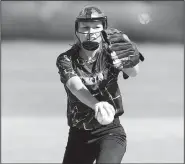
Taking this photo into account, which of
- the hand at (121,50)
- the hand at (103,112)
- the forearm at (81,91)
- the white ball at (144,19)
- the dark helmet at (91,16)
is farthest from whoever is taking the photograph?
the white ball at (144,19)

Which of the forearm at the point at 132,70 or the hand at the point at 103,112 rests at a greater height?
the forearm at the point at 132,70

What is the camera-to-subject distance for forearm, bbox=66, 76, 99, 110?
4836 mm

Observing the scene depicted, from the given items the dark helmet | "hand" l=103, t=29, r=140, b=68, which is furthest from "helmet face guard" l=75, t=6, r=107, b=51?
"hand" l=103, t=29, r=140, b=68

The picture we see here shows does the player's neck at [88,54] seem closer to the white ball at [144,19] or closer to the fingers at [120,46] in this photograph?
the fingers at [120,46]

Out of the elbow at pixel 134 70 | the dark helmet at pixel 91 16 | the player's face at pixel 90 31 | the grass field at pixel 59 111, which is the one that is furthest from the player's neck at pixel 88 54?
the grass field at pixel 59 111

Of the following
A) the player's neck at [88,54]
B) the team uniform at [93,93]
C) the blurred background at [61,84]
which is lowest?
the blurred background at [61,84]

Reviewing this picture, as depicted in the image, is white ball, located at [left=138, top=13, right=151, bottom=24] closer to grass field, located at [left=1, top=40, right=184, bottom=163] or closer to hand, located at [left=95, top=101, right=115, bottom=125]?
hand, located at [left=95, top=101, right=115, bottom=125]

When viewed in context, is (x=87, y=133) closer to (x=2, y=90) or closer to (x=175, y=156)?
(x=175, y=156)

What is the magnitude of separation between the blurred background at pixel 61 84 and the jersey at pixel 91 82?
1.90 ft

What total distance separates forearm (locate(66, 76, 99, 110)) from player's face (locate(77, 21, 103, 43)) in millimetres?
333

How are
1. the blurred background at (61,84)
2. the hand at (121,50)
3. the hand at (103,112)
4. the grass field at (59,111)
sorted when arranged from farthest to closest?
the blurred background at (61,84)
the grass field at (59,111)
the hand at (121,50)
the hand at (103,112)

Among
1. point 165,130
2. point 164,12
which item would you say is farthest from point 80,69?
point 164,12

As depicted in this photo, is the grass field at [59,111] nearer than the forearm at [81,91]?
No

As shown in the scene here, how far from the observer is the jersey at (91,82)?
5086 mm
